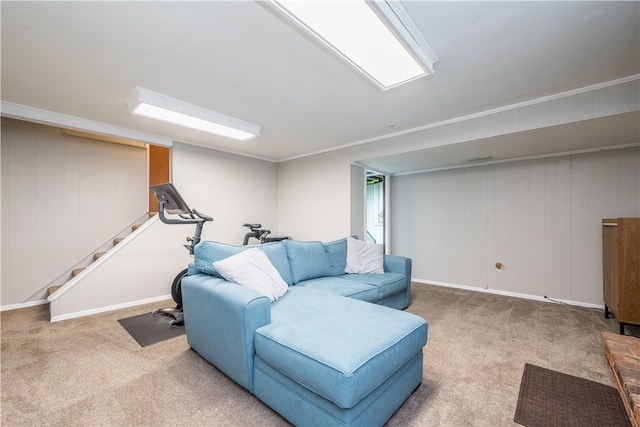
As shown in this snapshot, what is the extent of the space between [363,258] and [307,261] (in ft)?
2.67

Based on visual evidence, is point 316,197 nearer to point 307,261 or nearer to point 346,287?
point 307,261

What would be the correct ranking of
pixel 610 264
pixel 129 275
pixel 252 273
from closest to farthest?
pixel 252 273 < pixel 610 264 < pixel 129 275

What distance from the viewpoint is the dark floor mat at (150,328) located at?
102 inches

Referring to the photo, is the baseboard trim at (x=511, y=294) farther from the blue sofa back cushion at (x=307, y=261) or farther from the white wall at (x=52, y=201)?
the white wall at (x=52, y=201)

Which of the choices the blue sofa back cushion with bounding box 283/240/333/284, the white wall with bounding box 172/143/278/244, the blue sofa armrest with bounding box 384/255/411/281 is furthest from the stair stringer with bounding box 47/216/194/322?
the blue sofa armrest with bounding box 384/255/411/281

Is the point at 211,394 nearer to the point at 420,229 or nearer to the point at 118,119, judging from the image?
the point at 118,119

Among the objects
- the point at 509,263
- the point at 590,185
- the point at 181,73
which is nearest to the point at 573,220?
the point at 590,185

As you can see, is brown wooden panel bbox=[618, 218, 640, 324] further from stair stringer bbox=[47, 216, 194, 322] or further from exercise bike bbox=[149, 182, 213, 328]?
stair stringer bbox=[47, 216, 194, 322]

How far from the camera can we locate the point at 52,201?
3.79 meters

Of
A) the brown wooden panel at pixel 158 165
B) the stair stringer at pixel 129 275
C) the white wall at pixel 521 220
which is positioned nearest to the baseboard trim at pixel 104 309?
the stair stringer at pixel 129 275

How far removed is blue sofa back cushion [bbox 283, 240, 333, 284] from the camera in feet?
9.66

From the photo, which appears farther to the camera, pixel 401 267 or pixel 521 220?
pixel 521 220

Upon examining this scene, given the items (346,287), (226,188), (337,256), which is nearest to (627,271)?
(346,287)

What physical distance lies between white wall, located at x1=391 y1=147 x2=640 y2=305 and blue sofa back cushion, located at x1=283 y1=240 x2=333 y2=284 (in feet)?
8.00
